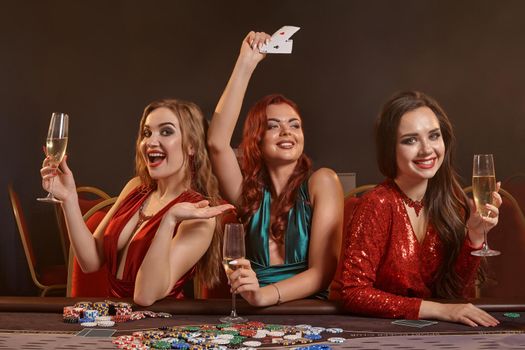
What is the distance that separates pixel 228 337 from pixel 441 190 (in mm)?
960

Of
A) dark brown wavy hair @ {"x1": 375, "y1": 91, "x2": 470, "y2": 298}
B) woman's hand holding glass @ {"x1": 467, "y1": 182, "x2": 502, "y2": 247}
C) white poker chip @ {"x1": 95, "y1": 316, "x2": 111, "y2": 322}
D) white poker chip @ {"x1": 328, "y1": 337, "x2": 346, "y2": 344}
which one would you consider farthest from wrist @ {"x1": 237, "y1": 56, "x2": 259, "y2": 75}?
white poker chip @ {"x1": 328, "y1": 337, "x2": 346, "y2": 344}

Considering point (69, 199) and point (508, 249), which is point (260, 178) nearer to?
point (69, 199)

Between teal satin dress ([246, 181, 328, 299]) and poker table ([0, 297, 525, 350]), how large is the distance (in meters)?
0.53

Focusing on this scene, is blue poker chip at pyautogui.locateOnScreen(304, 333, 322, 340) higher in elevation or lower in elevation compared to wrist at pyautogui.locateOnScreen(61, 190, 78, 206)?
lower

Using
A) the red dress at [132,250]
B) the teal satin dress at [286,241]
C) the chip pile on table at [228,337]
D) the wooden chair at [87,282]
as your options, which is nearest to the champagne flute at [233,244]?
the chip pile on table at [228,337]

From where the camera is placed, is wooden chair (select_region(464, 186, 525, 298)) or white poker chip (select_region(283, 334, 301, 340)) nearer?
white poker chip (select_region(283, 334, 301, 340))

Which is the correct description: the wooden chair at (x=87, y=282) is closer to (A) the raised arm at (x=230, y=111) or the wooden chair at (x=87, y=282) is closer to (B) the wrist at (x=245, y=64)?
(A) the raised arm at (x=230, y=111)

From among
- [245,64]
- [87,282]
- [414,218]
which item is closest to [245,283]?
[414,218]

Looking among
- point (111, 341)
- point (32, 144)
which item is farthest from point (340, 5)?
point (111, 341)

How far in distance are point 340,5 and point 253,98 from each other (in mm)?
948

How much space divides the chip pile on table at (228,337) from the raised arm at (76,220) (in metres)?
0.82

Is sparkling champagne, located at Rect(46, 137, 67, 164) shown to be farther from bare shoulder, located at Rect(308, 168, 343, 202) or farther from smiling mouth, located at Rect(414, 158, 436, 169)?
smiling mouth, located at Rect(414, 158, 436, 169)

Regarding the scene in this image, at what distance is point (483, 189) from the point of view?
1.91 m

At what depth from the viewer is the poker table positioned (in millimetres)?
1571
